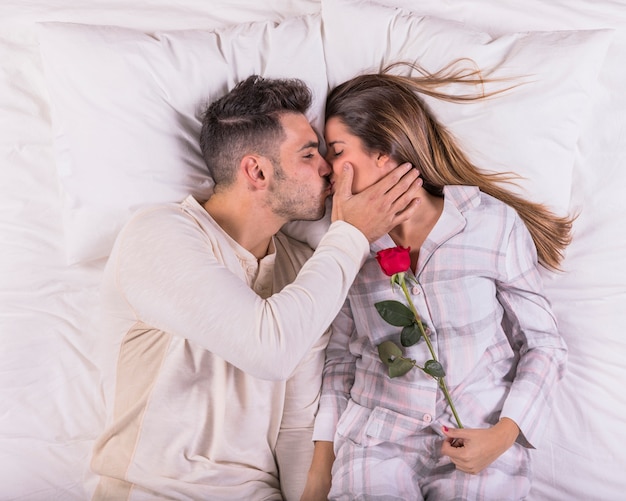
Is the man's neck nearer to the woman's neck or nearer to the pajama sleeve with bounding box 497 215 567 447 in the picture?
the woman's neck

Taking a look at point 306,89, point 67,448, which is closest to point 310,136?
point 306,89

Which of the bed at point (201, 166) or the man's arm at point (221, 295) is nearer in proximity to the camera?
the man's arm at point (221, 295)

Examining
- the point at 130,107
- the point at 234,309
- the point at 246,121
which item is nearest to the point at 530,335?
the point at 234,309

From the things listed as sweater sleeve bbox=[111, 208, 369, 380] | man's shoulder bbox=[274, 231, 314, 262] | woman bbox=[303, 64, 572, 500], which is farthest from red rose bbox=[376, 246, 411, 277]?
man's shoulder bbox=[274, 231, 314, 262]

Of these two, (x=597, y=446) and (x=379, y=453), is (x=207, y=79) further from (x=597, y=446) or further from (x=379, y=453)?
(x=597, y=446)

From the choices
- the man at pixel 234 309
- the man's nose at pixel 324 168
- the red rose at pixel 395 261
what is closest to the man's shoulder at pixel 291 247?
the man at pixel 234 309

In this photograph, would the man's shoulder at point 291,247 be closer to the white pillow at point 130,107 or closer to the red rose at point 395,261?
the white pillow at point 130,107

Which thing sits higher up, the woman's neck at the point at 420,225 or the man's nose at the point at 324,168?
the man's nose at the point at 324,168

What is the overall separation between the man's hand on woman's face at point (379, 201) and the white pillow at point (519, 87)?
202 mm

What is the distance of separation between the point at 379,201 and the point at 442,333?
322mm

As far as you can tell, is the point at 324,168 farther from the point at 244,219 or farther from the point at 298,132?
the point at 244,219

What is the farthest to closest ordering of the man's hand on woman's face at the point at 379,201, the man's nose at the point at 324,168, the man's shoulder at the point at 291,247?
1. the man's shoulder at the point at 291,247
2. the man's nose at the point at 324,168
3. the man's hand on woman's face at the point at 379,201

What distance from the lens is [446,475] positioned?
1.55m

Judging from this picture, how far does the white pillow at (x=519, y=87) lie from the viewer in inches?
64.7
